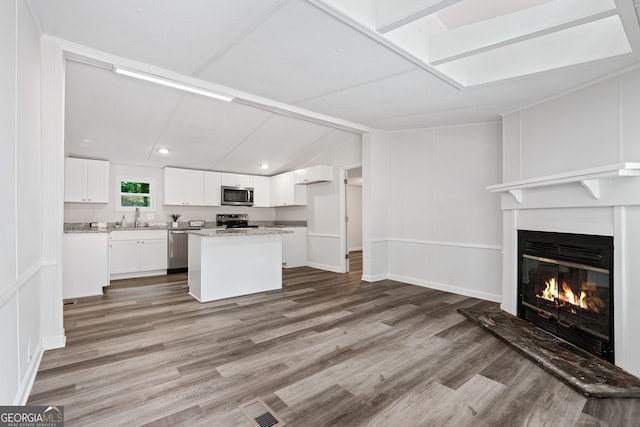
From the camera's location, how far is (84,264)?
4488 millimetres

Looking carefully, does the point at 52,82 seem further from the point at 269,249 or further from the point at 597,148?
the point at 597,148

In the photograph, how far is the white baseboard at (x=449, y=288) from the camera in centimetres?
436

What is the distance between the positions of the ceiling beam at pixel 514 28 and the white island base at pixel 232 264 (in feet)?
11.0

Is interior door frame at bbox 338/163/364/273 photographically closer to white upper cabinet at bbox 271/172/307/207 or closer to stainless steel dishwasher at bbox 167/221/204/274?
white upper cabinet at bbox 271/172/307/207

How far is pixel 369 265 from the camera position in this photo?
18.0 ft

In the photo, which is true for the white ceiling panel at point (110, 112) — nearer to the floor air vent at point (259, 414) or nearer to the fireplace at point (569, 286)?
the floor air vent at point (259, 414)

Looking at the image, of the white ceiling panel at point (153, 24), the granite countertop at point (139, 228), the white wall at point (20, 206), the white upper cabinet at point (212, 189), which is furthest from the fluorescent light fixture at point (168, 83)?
the white upper cabinet at point (212, 189)

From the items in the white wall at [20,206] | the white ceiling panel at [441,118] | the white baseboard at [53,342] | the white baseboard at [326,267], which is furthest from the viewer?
the white baseboard at [326,267]

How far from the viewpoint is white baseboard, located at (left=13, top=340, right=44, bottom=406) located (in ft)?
6.22

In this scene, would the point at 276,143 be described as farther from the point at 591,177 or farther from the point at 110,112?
the point at 591,177

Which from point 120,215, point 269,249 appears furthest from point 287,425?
point 120,215

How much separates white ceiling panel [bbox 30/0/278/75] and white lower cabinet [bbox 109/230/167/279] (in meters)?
3.80

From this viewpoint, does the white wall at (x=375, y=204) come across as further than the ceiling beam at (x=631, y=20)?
Yes

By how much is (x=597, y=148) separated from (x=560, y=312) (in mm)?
1617
